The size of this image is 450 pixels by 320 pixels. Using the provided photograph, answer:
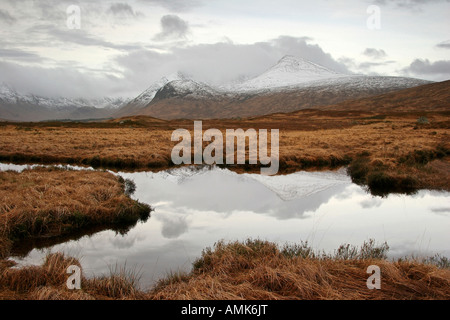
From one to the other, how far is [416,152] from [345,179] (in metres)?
10.1

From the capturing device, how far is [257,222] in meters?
14.0

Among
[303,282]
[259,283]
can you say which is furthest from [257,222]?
[303,282]

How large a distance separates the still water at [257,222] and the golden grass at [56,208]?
33.5 inches

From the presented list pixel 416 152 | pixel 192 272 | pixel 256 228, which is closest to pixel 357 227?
pixel 256 228

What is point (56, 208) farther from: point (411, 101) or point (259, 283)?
point (411, 101)

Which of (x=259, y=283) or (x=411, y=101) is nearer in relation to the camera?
(x=259, y=283)

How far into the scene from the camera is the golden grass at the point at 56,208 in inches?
453

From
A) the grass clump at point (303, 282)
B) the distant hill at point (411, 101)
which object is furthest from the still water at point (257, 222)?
the distant hill at point (411, 101)

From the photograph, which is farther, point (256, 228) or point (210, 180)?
point (210, 180)

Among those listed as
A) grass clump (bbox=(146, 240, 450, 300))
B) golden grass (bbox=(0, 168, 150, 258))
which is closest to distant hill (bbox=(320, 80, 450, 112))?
golden grass (bbox=(0, 168, 150, 258))

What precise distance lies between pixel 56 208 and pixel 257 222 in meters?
7.42
